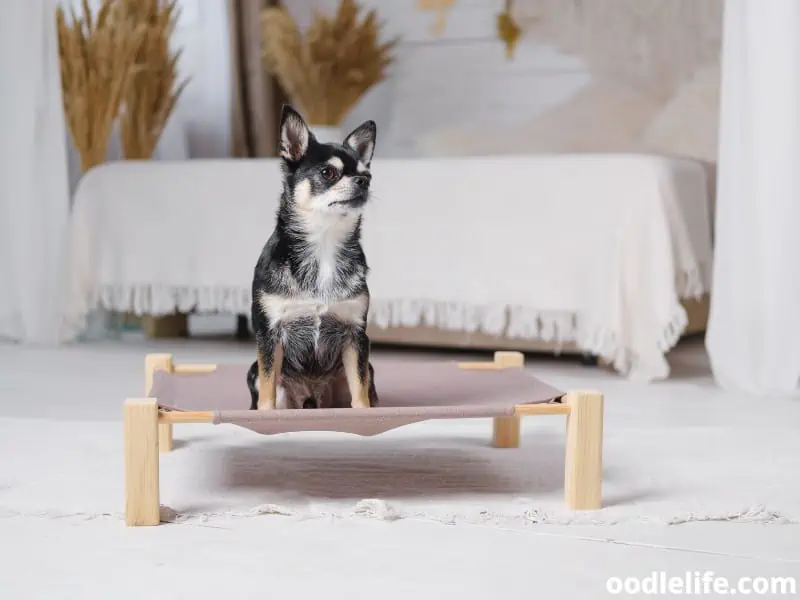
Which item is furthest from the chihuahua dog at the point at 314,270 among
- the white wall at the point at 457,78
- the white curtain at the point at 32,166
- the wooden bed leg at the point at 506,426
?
the white wall at the point at 457,78

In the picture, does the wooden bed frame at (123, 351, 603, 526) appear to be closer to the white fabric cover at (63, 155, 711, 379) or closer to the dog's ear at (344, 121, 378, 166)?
the dog's ear at (344, 121, 378, 166)

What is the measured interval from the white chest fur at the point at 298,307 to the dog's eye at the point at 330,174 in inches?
7.3

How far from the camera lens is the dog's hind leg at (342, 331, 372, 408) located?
5.35ft

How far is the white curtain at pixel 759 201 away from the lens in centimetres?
264

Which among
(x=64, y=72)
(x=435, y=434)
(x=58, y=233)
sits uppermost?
(x=64, y=72)

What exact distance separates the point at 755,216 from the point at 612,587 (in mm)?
1682

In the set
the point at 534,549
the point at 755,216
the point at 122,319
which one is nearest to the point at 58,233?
the point at 122,319

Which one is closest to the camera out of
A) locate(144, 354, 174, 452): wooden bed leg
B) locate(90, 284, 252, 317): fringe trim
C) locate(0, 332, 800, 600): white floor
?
locate(0, 332, 800, 600): white floor

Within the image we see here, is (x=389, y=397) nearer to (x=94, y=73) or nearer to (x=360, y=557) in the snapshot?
(x=360, y=557)

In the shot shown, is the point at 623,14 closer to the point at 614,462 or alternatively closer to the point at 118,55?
the point at 118,55

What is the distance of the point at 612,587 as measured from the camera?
4.10ft

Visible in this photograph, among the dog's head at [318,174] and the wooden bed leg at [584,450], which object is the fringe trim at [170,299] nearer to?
the dog's head at [318,174]

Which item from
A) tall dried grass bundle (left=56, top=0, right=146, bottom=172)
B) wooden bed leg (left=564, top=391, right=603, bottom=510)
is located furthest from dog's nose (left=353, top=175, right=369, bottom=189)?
tall dried grass bundle (left=56, top=0, right=146, bottom=172)

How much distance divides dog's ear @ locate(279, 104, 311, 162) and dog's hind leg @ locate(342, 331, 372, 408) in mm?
295
